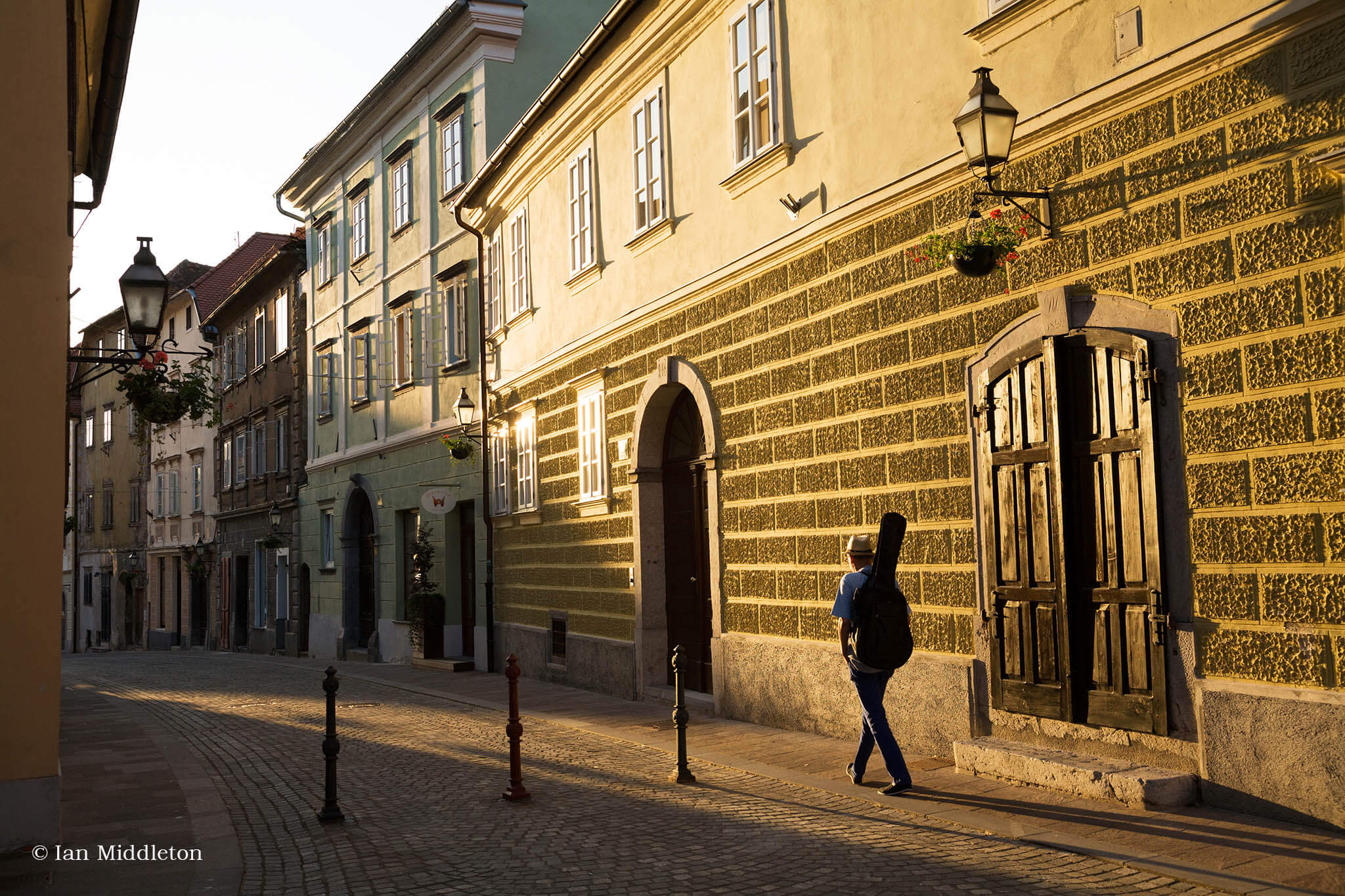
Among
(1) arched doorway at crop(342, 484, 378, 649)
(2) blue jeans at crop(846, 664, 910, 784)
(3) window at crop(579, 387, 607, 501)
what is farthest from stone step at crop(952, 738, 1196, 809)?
(1) arched doorway at crop(342, 484, 378, 649)

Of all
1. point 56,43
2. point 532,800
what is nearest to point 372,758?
point 532,800

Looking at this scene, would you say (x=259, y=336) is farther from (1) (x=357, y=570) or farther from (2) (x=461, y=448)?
(2) (x=461, y=448)

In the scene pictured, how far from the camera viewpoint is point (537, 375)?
745 inches

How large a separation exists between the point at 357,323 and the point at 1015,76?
2108 centimetres

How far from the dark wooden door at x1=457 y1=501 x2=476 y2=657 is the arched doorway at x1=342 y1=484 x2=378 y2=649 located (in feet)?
17.3

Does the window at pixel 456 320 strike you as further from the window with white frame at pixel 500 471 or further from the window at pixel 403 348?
the window with white frame at pixel 500 471

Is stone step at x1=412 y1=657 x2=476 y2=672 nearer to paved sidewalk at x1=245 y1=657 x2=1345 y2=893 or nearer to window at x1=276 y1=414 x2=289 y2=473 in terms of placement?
paved sidewalk at x1=245 y1=657 x2=1345 y2=893

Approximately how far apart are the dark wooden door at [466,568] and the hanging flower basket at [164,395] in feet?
27.5

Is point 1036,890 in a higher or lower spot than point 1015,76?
lower

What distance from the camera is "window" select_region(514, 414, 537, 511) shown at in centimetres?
1898

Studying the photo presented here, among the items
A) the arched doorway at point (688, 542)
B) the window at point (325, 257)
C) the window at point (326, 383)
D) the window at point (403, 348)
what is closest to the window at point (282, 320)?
the window at point (325, 257)

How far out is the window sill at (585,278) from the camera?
16500 mm

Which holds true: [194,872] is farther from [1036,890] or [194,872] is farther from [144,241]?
[144,241]

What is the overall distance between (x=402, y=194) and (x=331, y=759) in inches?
763
